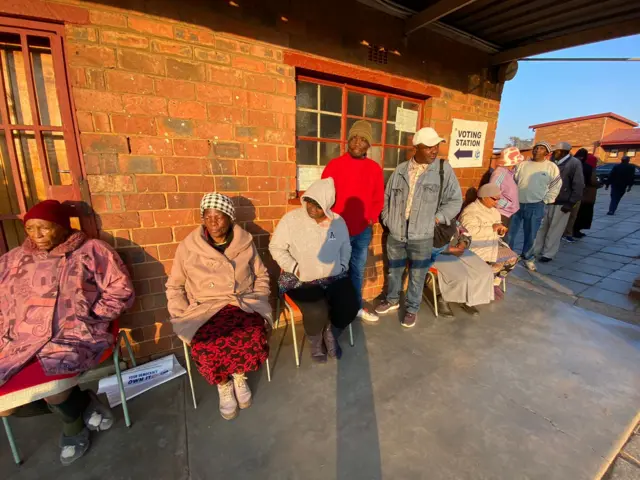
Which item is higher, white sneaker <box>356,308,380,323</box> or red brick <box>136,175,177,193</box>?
red brick <box>136,175,177,193</box>

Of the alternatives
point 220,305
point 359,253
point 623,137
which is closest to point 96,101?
point 220,305

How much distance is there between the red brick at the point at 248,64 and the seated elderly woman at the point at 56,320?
5.55 ft

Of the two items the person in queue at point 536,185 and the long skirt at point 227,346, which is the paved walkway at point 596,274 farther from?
the long skirt at point 227,346

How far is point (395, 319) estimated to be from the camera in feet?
11.1

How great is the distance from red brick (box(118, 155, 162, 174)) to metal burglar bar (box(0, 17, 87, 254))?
0.28 meters

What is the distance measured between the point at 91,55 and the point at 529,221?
19.1ft

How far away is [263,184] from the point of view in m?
2.74

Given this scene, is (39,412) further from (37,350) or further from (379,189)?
(379,189)

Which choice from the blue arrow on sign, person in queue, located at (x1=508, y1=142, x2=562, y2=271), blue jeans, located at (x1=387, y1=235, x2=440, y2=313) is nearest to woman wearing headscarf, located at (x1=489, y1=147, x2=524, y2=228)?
person in queue, located at (x1=508, y1=142, x2=562, y2=271)

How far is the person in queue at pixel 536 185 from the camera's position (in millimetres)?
4539

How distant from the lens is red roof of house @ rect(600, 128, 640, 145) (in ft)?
74.8

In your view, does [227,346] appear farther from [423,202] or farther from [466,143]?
[466,143]

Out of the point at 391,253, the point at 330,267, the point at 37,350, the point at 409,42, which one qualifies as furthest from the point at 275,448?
the point at 409,42

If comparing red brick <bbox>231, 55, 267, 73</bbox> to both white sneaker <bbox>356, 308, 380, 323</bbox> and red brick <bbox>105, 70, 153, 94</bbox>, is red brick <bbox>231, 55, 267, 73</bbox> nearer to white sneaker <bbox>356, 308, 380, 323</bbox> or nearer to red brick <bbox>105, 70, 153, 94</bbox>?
red brick <bbox>105, 70, 153, 94</bbox>
